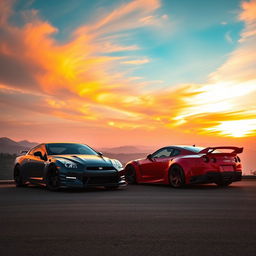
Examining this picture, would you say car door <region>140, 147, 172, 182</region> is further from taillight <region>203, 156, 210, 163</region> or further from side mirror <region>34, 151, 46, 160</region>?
side mirror <region>34, 151, 46, 160</region>

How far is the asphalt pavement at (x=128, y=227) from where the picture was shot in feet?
17.0

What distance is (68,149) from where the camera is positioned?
14.7 metres

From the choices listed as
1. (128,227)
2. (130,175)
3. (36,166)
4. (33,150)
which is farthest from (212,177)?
(128,227)

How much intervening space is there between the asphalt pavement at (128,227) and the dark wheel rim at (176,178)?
348cm

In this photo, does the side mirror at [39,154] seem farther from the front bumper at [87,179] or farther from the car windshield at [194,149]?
the car windshield at [194,149]

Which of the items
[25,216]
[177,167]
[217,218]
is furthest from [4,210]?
[177,167]

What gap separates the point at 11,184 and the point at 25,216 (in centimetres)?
955

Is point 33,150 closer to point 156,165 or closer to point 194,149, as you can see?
point 156,165

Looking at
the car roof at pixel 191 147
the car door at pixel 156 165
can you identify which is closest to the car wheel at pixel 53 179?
the car door at pixel 156 165

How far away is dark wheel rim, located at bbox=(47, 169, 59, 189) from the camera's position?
515 inches

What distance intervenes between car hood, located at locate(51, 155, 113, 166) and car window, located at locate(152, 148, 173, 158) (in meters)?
2.29

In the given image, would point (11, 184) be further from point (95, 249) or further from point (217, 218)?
point (95, 249)

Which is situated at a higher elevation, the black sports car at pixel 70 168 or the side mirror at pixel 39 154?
the side mirror at pixel 39 154

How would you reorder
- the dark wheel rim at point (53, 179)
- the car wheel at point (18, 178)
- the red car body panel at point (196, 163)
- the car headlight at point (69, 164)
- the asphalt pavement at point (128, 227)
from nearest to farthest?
the asphalt pavement at point (128, 227), the car headlight at point (69, 164), the dark wheel rim at point (53, 179), the red car body panel at point (196, 163), the car wheel at point (18, 178)
